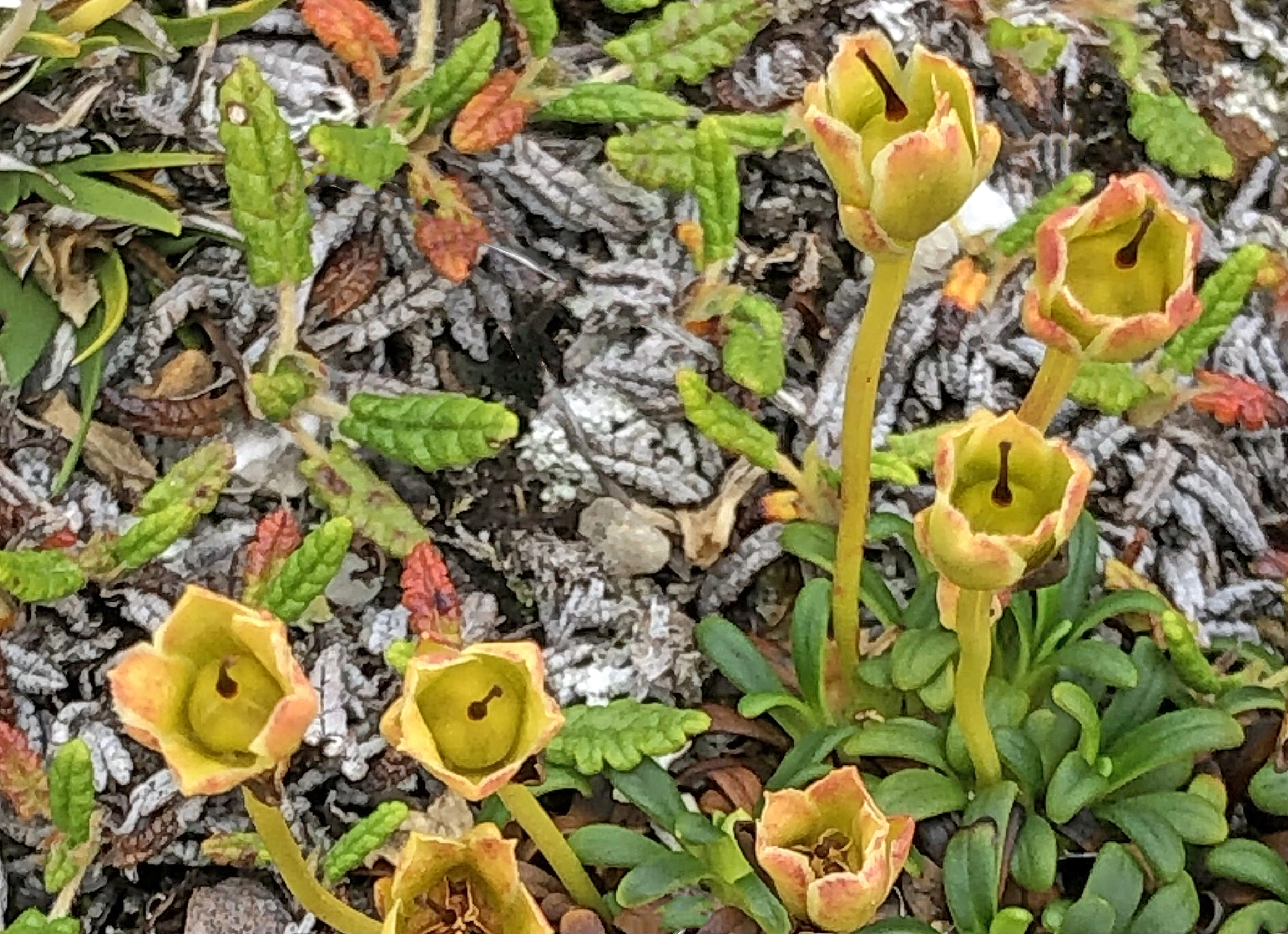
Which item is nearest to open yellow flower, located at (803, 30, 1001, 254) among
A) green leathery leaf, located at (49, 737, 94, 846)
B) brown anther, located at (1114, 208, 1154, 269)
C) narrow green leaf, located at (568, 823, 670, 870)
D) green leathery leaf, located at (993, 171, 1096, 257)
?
brown anther, located at (1114, 208, 1154, 269)

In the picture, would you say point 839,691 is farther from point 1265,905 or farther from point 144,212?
point 144,212

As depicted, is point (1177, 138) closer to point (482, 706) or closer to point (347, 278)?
point (347, 278)

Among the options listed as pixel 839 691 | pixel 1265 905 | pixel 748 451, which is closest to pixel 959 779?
pixel 839 691

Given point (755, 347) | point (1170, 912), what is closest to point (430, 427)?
point (755, 347)

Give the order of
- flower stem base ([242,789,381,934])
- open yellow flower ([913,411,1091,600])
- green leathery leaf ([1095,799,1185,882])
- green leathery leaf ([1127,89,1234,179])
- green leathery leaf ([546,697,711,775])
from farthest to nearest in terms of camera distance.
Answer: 1. green leathery leaf ([1127,89,1234,179])
2. green leathery leaf ([546,697,711,775])
3. green leathery leaf ([1095,799,1185,882])
4. flower stem base ([242,789,381,934])
5. open yellow flower ([913,411,1091,600])

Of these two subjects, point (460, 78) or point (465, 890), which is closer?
point (465, 890)

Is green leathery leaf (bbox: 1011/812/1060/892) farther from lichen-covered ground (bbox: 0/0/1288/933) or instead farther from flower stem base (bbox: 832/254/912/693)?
lichen-covered ground (bbox: 0/0/1288/933)

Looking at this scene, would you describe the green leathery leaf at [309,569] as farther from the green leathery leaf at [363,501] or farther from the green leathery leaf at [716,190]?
the green leathery leaf at [716,190]

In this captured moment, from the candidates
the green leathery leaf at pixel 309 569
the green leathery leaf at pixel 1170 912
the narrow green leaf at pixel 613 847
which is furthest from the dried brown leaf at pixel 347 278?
the green leathery leaf at pixel 1170 912
